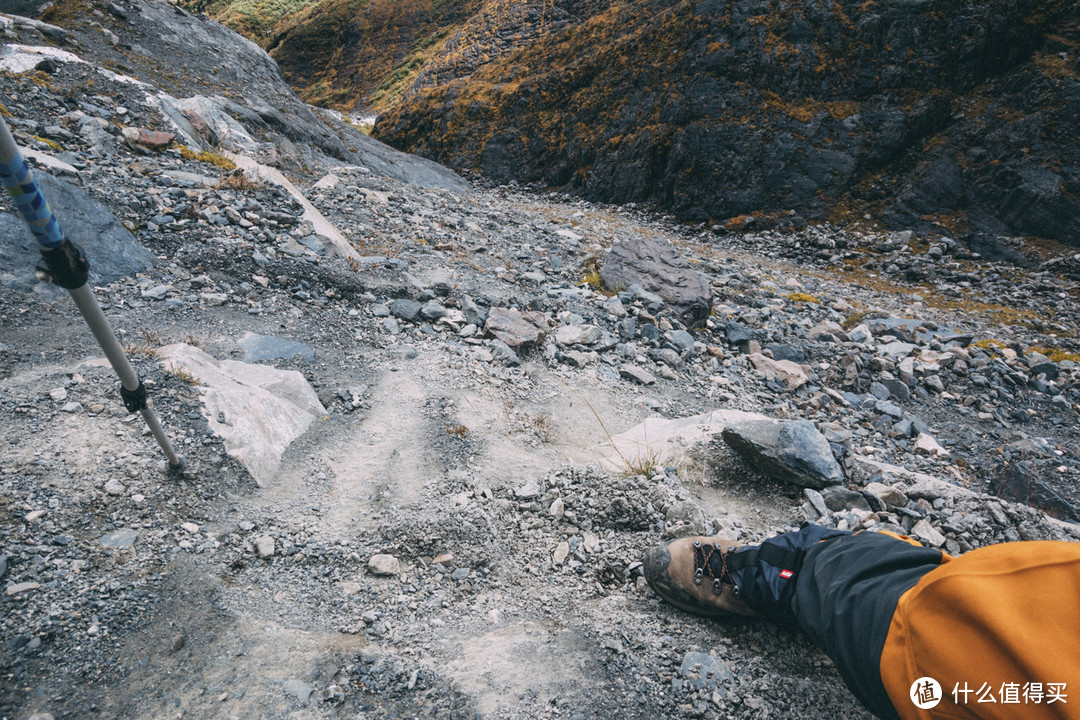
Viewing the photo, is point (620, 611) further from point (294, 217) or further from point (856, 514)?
point (294, 217)

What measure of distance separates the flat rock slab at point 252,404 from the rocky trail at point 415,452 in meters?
0.03

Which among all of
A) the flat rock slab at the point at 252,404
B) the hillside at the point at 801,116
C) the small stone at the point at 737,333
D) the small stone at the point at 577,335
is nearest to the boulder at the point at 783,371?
the small stone at the point at 737,333

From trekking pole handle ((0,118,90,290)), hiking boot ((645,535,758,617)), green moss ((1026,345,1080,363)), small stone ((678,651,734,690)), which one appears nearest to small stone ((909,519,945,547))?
hiking boot ((645,535,758,617))

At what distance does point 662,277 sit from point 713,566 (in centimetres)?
622

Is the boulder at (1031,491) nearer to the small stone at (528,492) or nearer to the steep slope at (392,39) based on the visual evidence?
the small stone at (528,492)

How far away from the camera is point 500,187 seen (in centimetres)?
2023

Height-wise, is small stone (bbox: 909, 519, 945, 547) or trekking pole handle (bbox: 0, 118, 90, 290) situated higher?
trekking pole handle (bbox: 0, 118, 90, 290)

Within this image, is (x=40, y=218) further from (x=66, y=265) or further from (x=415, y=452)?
(x=415, y=452)

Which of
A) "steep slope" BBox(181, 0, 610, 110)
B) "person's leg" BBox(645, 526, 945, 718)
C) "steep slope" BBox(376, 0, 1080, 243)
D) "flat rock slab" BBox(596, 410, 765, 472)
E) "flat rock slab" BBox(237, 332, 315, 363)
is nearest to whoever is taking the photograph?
"person's leg" BBox(645, 526, 945, 718)

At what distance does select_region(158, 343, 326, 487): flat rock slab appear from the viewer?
330 centimetres

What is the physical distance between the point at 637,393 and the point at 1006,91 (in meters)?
→ 15.3

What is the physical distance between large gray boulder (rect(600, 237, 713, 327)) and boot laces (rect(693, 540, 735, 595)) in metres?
5.15

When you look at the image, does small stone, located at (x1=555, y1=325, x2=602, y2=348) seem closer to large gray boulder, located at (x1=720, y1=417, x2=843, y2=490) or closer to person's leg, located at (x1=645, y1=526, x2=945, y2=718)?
large gray boulder, located at (x1=720, y1=417, x2=843, y2=490)

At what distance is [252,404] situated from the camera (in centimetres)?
364
